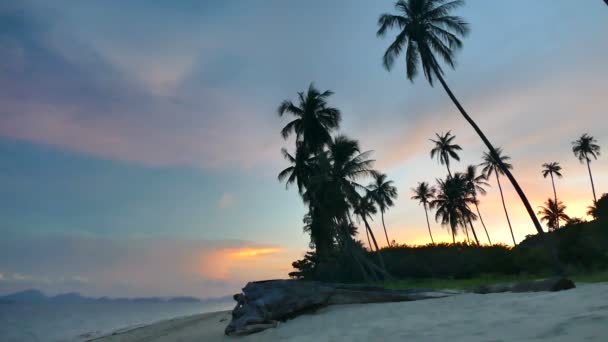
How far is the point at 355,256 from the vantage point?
31891 millimetres

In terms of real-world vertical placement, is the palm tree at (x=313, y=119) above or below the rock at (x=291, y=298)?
above

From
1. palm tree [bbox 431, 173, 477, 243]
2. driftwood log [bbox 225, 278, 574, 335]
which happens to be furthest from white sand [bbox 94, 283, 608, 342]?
palm tree [bbox 431, 173, 477, 243]

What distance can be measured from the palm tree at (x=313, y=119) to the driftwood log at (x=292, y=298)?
73.7ft

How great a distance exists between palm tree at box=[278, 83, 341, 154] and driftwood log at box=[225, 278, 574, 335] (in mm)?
22458

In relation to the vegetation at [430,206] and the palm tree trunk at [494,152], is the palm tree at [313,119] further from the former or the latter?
the palm tree trunk at [494,152]

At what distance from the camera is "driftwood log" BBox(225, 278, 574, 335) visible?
381 inches

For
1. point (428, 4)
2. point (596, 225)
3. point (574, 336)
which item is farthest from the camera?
point (596, 225)

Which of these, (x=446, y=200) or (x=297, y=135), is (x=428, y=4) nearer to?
(x=297, y=135)

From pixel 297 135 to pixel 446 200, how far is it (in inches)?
947

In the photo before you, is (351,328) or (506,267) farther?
(506,267)

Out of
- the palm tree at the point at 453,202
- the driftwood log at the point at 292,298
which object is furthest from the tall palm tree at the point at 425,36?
the palm tree at the point at 453,202

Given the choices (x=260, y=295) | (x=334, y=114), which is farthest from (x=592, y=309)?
(x=334, y=114)

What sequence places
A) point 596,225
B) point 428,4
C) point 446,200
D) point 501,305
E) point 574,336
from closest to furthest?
point 574,336, point 501,305, point 428,4, point 596,225, point 446,200

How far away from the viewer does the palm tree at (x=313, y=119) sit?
33312 millimetres
